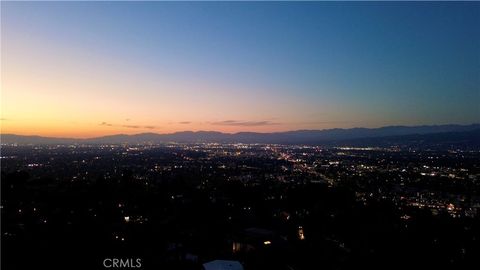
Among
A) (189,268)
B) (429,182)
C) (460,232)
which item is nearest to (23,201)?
(189,268)

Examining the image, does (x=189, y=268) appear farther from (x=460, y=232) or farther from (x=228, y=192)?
(x=228, y=192)

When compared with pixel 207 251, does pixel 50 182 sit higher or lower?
higher

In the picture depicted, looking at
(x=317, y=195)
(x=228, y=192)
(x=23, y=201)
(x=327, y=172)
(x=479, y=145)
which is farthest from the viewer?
(x=479, y=145)

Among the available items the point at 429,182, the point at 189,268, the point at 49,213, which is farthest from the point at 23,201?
the point at 429,182

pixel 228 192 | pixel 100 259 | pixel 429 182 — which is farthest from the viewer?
A: pixel 429 182

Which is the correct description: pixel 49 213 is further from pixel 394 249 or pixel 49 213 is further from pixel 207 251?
pixel 394 249

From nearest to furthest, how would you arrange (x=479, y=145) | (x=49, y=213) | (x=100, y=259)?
(x=100, y=259)
(x=49, y=213)
(x=479, y=145)

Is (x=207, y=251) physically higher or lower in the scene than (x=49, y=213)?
lower

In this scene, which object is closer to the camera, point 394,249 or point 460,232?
point 394,249

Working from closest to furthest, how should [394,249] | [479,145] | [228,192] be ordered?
[394,249] → [228,192] → [479,145]
